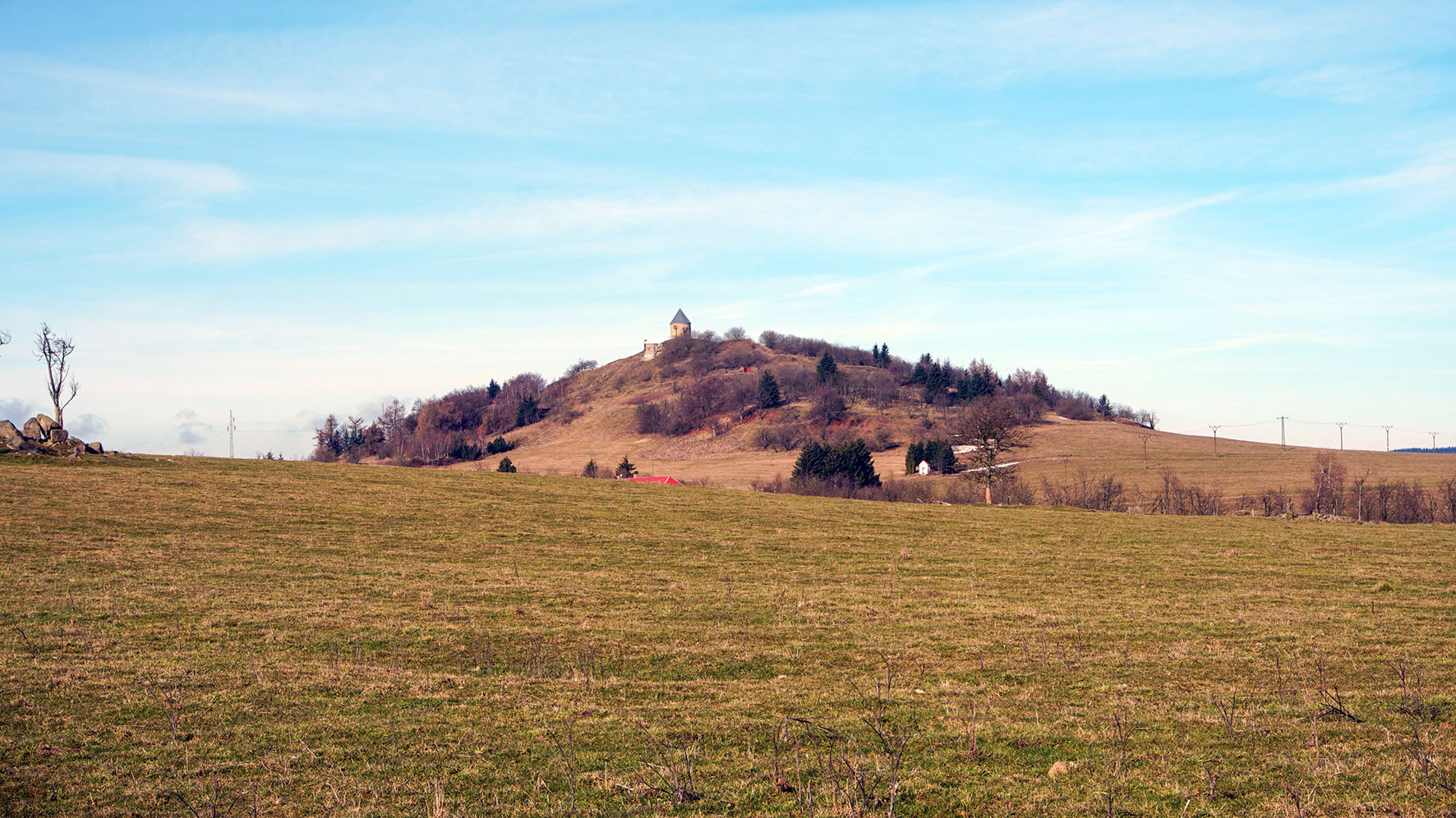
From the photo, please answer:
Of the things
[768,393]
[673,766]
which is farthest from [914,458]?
[673,766]

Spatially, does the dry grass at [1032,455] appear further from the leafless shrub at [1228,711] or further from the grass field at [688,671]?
the leafless shrub at [1228,711]

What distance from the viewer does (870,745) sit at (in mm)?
10586

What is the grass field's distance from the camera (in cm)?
902

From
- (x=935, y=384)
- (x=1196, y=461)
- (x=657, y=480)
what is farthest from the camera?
(x=935, y=384)

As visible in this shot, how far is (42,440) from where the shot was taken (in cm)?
4409

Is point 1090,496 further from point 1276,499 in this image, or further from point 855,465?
point 855,465

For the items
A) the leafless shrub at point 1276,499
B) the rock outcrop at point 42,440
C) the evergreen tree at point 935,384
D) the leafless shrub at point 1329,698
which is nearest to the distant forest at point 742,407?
the evergreen tree at point 935,384

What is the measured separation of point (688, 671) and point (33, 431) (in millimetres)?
44371

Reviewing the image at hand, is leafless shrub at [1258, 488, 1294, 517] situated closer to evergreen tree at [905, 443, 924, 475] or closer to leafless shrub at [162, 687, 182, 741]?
evergreen tree at [905, 443, 924, 475]

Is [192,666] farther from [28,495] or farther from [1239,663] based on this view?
[28,495]

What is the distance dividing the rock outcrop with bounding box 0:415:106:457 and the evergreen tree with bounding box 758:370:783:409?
129 meters

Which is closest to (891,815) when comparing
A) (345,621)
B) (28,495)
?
(345,621)

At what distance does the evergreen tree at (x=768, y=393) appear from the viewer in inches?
6634

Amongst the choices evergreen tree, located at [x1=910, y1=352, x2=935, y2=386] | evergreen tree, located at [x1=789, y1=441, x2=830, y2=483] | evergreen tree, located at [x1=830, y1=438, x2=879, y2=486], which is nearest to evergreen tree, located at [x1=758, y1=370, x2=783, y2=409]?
evergreen tree, located at [x1=910, y1=352, x2=935, y2=386]
